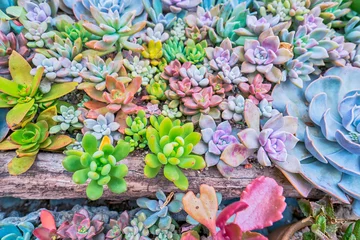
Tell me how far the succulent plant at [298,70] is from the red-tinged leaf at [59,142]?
80 cm

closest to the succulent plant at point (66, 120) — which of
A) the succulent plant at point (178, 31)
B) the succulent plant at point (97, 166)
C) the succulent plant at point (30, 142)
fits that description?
the succulent plant at point (30, 142)

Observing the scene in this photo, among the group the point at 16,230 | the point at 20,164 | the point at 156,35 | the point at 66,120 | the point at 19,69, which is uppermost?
the point at 156,35

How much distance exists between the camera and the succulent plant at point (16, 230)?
3.41 ft

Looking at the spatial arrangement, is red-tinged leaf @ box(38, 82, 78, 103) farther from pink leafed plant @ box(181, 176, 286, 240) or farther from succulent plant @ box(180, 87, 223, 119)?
pink leafed plant @ box(181, 176, 286, 240)

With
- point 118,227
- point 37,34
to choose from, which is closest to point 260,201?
point 118,227

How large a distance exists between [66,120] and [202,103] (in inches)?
18.3

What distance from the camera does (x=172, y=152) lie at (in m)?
0.89

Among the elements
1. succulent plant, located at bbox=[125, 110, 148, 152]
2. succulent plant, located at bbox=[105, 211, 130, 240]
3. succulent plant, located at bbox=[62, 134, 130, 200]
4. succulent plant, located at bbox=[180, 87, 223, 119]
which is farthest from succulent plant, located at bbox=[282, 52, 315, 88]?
succulent plant, located at bbox=[105, 211, 130, 240]

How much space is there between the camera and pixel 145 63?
1.13 m

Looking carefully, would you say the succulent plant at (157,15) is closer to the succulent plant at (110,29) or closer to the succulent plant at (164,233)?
the succulent plant at (110,29)

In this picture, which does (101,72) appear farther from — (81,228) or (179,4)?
(81,228)

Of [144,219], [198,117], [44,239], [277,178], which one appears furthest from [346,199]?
[44,239]

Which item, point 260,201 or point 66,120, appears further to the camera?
point 66,120

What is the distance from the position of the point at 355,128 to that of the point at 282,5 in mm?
568
